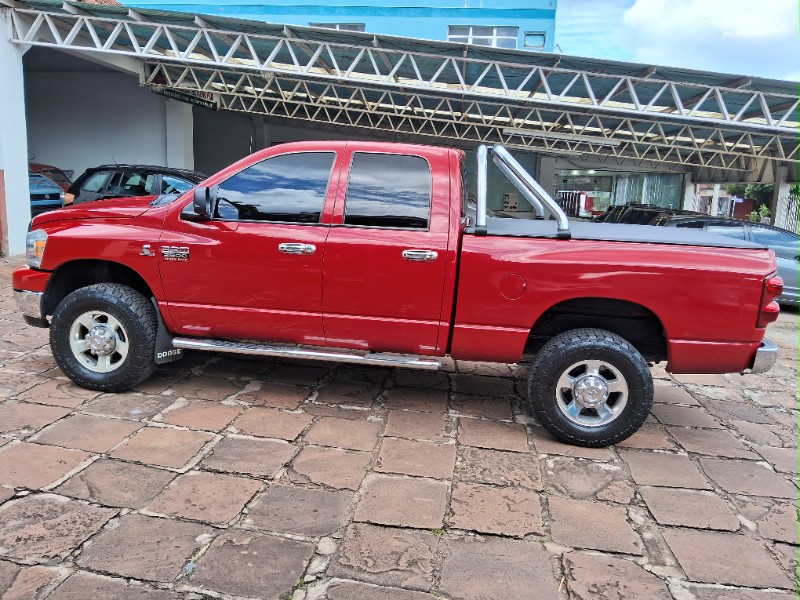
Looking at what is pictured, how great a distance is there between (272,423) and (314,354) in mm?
544

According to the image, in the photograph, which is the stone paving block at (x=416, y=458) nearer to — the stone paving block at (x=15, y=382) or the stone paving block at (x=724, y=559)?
the stone paving block at (x=724, y=559)

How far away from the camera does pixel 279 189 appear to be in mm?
4098

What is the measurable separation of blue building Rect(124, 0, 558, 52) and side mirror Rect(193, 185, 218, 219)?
61.8 feet

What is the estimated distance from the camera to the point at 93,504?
292 cm

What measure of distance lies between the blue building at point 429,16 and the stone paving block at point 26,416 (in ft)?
64.7

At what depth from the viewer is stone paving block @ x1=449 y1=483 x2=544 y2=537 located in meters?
2.90

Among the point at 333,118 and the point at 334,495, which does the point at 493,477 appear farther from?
the point at 333,118

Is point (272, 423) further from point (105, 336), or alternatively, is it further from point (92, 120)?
point (92, 120)

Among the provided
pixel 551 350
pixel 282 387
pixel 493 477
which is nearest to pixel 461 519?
pixel 493 477

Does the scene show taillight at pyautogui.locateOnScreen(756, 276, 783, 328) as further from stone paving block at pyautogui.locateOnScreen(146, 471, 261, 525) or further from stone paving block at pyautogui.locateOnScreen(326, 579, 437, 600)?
stone paving block at pyautogui.locateOnScreen(146, 471, 261, 525)

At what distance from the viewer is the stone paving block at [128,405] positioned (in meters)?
3.98

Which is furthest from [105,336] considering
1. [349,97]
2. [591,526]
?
[349,97]

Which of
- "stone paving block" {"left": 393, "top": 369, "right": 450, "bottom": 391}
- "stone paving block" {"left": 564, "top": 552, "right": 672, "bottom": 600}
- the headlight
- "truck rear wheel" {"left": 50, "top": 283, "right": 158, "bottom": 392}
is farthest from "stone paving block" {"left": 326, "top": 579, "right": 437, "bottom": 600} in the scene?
the headlight

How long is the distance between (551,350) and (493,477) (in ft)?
2.97
